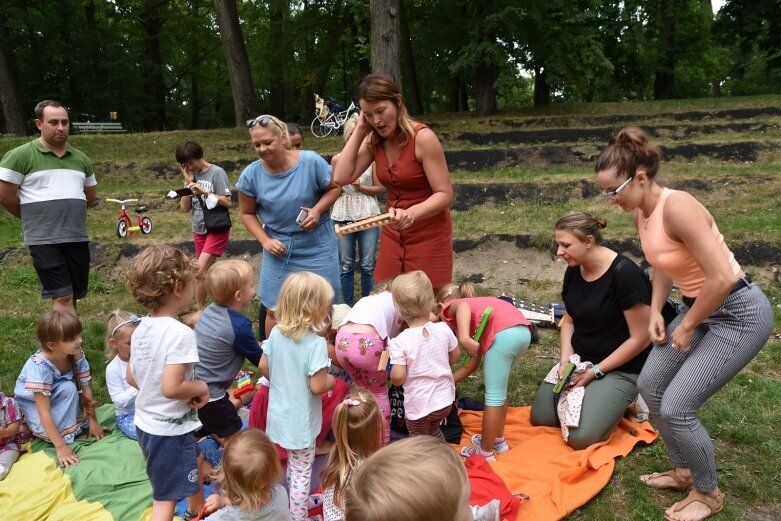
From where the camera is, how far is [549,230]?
6906mm

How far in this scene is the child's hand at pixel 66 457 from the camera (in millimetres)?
3160

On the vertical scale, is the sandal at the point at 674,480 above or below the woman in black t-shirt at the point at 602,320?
below

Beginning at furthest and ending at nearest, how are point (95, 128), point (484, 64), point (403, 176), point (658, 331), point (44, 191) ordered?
point (95, 128) < point (484, 64) < point (44, 191) < point (403, 176) < point (658, 331)

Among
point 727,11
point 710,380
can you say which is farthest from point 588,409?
point 727,11

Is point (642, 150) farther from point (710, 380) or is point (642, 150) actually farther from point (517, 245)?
point (517, 245)

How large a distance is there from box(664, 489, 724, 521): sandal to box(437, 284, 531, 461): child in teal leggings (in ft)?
3.00

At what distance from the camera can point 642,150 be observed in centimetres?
238

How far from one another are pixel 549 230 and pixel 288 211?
14.0ft

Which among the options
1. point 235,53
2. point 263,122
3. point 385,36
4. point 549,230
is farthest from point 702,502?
point 235,53

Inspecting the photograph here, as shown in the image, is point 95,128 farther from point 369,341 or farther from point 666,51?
point 666,51

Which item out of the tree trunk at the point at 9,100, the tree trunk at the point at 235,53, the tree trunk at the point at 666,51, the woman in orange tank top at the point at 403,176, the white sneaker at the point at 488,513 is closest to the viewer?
the white sneaker at the point at 488,513

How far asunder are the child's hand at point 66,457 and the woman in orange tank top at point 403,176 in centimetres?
198

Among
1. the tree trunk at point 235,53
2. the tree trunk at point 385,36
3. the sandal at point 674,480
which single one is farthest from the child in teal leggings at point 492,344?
the tree trunk at point 235,53

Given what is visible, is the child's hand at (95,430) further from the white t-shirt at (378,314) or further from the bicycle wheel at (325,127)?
the bicycle wheel at (325,127)
